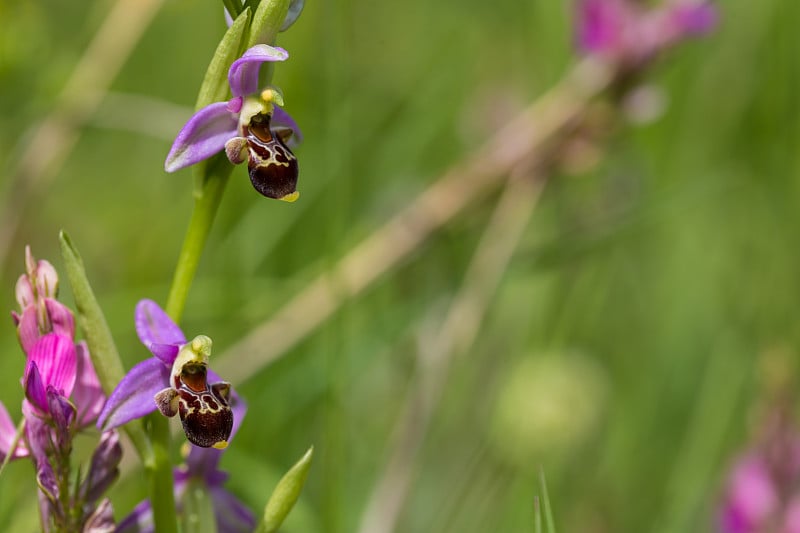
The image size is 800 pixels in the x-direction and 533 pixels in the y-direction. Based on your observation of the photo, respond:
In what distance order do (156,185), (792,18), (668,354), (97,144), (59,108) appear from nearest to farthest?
1. (59,108)
2. (668,354)
3. (792,18)
4. (156,185)
5. (97,144)

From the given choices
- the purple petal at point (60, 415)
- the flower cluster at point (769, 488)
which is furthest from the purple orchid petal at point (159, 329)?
the flower cluster at point (769, 488)

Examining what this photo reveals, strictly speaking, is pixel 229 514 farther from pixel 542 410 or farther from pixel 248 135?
pixel 542 410

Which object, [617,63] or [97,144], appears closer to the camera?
[617,63]

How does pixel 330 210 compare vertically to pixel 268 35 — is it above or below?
above

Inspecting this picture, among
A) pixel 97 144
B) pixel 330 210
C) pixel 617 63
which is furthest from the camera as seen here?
pixel 97 144

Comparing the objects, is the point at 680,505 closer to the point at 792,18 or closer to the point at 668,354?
the point at 668,354

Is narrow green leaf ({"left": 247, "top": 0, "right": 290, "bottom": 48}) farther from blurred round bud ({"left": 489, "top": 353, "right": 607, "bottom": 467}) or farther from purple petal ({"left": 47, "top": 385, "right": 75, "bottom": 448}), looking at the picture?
blurred round bud ({"left": 489, "top": 353, "right": 607, "bottom": 467})

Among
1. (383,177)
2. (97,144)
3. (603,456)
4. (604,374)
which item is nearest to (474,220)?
(383,177)
